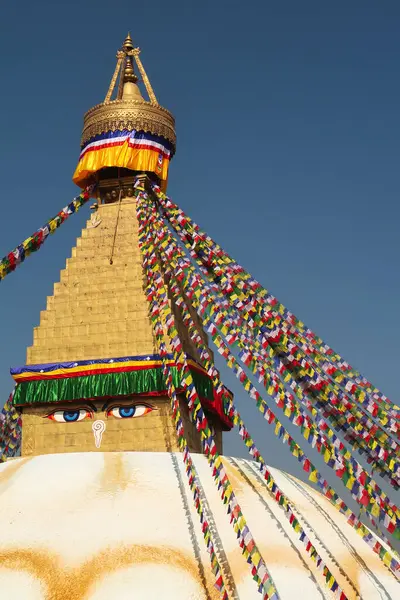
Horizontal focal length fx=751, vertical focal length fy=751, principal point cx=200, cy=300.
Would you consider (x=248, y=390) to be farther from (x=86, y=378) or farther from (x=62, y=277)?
(x=62, y=277)

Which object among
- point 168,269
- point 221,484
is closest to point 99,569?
point 221,484

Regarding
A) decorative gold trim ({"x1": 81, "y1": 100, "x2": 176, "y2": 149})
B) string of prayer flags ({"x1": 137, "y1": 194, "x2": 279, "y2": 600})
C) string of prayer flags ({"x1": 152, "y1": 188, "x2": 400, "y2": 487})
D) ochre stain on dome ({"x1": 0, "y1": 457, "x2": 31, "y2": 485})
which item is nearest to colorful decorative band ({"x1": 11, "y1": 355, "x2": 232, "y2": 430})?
string of prayer flags ({"x1": 137, "y1": 194, "x2": 279, "y2": 600})

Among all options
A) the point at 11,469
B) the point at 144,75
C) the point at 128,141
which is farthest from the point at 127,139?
the point at 11,469

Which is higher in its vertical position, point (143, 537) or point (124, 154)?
point (124, 154)

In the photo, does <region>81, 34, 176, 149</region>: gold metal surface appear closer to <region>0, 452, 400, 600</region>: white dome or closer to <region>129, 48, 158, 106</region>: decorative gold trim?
<region>129, 48, 158, 106</region>: decorative gold trim

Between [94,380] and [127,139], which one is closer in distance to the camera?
[94,380]

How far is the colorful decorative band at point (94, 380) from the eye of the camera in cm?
1110

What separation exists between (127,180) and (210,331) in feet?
15.8

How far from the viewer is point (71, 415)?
1144cm

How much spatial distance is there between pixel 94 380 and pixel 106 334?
822mm

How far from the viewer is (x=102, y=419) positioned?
11.3 m

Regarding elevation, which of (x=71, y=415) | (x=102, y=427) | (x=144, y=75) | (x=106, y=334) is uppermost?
(x=144, y=75)

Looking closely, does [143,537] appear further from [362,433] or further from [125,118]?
[125,118]

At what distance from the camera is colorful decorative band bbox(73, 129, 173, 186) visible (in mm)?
13766
